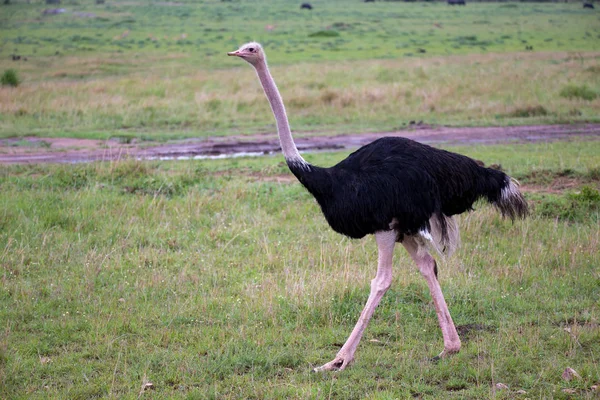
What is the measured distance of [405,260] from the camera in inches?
291

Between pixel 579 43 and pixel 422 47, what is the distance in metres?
7.56

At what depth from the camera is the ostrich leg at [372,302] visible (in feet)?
16.6

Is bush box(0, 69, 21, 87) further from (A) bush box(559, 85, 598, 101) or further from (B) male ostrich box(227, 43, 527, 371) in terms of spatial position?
(B) male ostrich box(227, 43, 527, 371)

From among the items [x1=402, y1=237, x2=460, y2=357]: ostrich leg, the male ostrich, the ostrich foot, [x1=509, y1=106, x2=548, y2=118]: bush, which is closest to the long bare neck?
the male ostrich

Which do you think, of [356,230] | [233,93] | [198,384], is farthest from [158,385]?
[233,93]

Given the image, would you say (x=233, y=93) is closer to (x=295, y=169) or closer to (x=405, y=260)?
(x=405, y=260)

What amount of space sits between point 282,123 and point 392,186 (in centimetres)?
87

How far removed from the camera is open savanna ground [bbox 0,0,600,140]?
17125mm

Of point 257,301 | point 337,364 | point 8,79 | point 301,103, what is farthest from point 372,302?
point 8,79

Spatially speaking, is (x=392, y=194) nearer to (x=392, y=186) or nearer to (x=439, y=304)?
(x=392, y=186)

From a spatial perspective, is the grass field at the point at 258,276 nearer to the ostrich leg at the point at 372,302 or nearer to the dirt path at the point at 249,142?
the ostrich leg at the point at 372,302

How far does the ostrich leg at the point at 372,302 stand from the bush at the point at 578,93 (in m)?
14.5

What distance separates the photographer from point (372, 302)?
202 inches

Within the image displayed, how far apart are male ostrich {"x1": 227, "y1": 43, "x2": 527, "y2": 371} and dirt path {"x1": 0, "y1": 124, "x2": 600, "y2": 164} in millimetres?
8141
